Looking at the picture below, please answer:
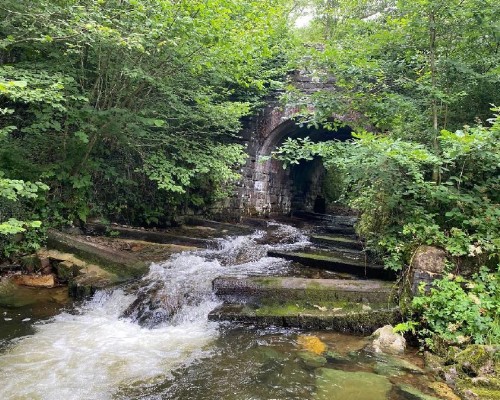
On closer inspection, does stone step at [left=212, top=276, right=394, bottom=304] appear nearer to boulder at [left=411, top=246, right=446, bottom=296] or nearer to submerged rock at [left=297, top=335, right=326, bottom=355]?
boulder at [left=411, top=246, right=446, bottom=296]

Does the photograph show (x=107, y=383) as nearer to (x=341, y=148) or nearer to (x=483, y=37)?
(x=341, y=148)

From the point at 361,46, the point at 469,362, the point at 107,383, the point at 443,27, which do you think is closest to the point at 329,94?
the point at 361,46

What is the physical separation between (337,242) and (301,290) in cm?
A: 324

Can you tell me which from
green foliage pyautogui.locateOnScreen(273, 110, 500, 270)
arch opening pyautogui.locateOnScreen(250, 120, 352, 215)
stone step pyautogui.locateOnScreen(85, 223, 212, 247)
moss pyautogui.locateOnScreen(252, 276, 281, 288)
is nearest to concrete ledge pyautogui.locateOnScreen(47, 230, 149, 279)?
stone step pyautogui.locateOnScreen(85, 223, 212, 247)

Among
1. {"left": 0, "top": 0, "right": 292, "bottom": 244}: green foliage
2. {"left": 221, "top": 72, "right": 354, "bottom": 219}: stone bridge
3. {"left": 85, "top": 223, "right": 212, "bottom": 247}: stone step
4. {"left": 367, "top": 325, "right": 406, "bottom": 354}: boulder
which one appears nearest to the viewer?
{"left": 367, "top": 325, "right": 406, "bottom": 354}: boulder

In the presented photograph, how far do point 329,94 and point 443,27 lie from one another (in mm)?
1867

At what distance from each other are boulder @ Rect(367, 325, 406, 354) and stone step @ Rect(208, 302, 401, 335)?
0.29 m

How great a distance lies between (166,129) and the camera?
8.14 m

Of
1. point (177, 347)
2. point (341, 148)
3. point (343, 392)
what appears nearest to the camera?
point (343, 392)

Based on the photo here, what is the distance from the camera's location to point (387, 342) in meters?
3.94

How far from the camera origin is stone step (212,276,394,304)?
473cm

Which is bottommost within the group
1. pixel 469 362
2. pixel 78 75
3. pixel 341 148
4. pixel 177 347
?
pixel 177 347

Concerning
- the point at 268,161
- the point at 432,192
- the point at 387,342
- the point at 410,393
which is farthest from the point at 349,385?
the point at 268,161

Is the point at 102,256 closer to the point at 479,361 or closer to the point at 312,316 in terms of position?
the point at 312,316
